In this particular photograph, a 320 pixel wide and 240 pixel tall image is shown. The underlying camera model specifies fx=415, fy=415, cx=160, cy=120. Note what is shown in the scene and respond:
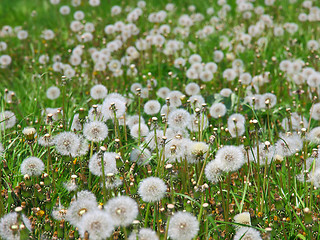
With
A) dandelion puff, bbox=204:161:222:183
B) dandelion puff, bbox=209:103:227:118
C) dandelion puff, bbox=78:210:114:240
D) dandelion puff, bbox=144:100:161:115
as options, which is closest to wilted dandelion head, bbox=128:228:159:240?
dandelion puff, bbox=78:210:114:240

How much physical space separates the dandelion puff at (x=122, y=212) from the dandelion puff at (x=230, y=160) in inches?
26.2

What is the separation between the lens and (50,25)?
723cm

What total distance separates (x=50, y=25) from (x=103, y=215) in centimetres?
598

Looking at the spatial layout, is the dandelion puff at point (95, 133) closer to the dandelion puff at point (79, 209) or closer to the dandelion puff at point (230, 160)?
the dandelion puff at point (79, 209)

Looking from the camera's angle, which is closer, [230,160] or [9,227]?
[9,227]

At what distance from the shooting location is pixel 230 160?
2428 mm

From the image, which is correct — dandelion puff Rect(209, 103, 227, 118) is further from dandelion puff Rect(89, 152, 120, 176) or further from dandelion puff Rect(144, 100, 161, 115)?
dandelion puff Rect(89, 152, 120, 176)

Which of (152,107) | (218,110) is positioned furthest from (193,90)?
(152,107)

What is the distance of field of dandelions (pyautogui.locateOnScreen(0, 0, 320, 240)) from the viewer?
7.67 feet

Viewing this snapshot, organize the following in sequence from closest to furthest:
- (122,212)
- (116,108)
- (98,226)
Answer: (98,226), (122,212), (116,108)

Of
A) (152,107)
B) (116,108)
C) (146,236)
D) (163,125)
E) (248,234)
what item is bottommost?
(248,234)

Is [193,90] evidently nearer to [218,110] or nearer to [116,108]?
[218,110]

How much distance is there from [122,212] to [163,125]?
1526mm

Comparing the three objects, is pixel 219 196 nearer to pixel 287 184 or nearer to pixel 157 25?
pixel 287 184
